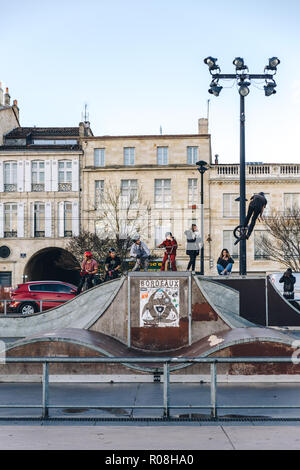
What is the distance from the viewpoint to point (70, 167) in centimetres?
4491

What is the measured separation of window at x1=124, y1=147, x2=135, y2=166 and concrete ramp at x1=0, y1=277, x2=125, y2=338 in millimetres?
29254

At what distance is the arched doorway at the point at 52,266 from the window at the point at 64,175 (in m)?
4.65

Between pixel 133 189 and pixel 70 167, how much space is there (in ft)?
16.6

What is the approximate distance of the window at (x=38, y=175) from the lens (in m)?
44.9

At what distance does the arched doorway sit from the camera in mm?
44531

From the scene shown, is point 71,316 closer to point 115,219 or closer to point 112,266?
point 112,266

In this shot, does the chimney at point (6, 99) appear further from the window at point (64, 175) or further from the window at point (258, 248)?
the window at point (258, 248)

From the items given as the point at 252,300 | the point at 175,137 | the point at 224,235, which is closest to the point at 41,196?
the point at 175,137

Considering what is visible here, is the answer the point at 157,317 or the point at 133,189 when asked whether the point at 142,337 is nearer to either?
the point at 157,317

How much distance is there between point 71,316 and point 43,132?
37.3 m

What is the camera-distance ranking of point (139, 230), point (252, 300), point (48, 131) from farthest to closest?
point (48, 131), point (139, 230), point (252, 300)

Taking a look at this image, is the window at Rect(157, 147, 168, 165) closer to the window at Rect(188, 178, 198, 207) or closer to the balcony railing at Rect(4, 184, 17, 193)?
the window at Rect(188, 178, 198, 207)

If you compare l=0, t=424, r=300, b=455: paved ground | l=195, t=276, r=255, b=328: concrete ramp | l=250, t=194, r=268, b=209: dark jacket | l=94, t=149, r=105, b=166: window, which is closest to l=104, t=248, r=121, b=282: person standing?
l=195, t=276, r=255, b=328: concrete ramp

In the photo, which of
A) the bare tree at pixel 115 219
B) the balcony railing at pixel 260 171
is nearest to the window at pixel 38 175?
the bare tree at pixel 115 219
